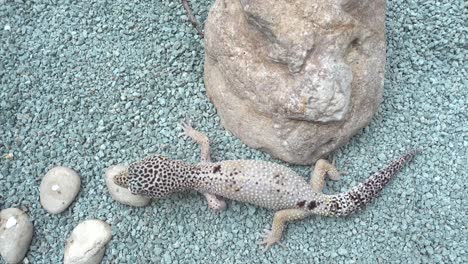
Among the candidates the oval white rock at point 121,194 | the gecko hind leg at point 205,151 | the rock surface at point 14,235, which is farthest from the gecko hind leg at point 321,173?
the rock surface at point 14,235

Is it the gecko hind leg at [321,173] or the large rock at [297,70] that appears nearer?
the large rock at [297,70]

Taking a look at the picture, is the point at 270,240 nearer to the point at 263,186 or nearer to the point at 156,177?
the point at 263,186

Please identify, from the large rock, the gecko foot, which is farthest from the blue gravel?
the large rock

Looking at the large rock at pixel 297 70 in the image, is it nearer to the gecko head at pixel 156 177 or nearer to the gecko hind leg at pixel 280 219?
the gecko hind leg at pixel 280 219

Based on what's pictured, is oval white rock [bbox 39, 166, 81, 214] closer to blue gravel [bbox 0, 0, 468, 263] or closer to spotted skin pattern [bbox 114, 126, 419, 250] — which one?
blue gravel [bbox 0, 0, 468, 263]

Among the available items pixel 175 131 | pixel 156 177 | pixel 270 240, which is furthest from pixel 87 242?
pixel 270 240

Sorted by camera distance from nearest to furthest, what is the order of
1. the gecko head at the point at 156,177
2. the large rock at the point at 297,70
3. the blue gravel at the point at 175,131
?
the large rock at the point at 297,70
the gecko head at the point at 156,177
the blue gravel at the point at 175,131
